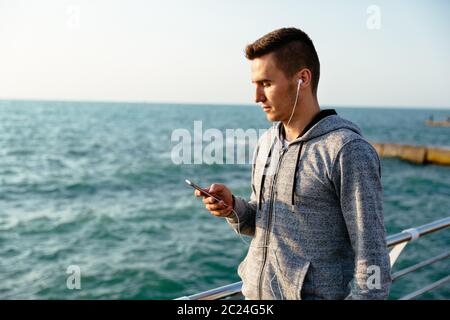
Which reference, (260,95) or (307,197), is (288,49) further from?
(307,197)

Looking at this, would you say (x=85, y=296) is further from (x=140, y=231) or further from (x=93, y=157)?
(x=93, y=157)

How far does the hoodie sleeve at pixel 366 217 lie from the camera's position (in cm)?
148

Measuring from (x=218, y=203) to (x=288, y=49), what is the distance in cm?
74

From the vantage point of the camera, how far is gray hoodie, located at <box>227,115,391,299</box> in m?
1.49

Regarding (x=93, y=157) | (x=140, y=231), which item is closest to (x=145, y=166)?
(x=93, y=157)

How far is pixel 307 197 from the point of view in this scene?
1.64 metres

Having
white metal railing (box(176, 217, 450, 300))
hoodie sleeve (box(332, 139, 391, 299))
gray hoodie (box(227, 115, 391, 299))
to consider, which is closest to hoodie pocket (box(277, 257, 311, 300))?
gray hoodie (box(227, 115, 391, 299))

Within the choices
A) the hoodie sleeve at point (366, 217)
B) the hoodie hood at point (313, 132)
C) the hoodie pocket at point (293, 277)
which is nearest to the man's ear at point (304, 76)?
the hoodie hood at point (313, 132)

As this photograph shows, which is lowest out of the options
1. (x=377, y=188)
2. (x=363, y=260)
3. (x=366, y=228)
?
(x=363, y=260)

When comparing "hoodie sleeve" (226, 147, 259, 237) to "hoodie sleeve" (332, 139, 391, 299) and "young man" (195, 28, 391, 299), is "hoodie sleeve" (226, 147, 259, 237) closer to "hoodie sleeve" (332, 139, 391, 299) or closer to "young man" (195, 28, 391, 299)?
"young man" (195, 28, 391, 299)

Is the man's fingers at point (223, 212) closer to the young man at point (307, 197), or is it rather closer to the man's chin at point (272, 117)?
the young man at point (307, 197)

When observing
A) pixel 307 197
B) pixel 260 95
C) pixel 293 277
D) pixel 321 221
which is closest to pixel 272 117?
pixel 260 95
